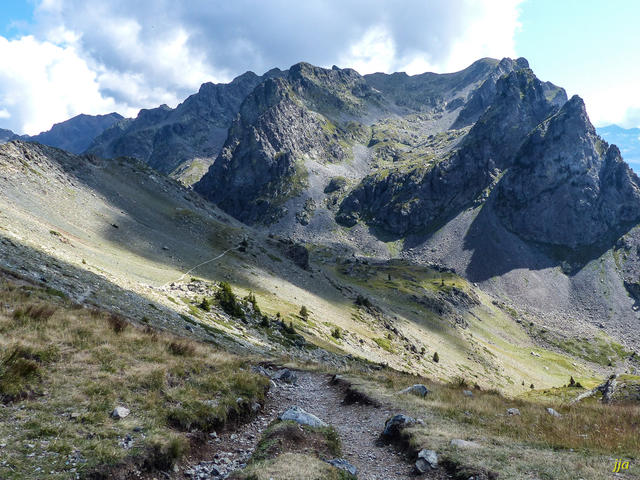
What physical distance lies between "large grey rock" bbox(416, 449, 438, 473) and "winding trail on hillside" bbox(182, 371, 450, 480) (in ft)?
0.75

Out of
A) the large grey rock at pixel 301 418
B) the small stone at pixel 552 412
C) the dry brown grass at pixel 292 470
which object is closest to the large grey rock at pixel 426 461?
the dry brown grass at pixel 292 470

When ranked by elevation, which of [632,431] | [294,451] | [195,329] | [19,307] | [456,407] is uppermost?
[632,431]

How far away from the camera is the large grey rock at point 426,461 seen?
11.7 meters

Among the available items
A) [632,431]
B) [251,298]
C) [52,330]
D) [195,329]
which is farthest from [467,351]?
[52,330]

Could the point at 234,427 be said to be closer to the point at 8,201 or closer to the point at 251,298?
the point at 251,298

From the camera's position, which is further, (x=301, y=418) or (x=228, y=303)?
(x=228, y=303)

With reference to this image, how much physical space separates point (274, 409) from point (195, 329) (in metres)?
19.1

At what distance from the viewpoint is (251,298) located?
54719 millimetres

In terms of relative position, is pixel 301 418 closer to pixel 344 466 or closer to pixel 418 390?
pixel 344 466

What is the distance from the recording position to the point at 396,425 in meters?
15.0

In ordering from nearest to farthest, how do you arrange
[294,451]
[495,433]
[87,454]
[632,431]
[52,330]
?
[87,454], [294,451], [632,431], [495,433], [52,330]

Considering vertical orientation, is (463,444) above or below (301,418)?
above

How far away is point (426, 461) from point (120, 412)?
995cm

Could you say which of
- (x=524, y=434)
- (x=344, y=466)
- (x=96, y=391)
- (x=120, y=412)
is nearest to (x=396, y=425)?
(x=344, y=466)
